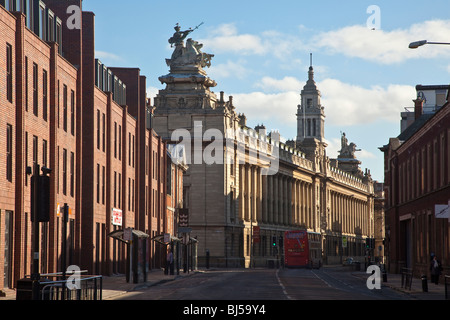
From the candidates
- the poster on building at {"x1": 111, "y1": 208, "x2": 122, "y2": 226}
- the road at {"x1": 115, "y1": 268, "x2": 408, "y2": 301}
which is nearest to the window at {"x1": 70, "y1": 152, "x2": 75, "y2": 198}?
the road at {"x1": 115, "y1": 268, "x2": 408, "y2": 301}

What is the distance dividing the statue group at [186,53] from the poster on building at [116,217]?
6756cm

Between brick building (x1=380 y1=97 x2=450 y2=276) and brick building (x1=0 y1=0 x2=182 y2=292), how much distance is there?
2095 cm

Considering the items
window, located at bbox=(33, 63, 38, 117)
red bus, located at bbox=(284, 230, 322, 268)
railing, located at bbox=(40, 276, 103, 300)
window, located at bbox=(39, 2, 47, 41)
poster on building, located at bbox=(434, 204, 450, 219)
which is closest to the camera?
railing, located at bbox=(40, 276, 103, 300)

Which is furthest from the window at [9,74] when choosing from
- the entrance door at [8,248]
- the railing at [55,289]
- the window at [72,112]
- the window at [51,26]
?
the railing at [55,289]

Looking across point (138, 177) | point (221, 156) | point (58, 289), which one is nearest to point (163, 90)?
point (221, 156)

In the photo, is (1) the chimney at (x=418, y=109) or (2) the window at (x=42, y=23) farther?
(1) the chimney at (x=418, y=109)

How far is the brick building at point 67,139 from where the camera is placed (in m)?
39.1

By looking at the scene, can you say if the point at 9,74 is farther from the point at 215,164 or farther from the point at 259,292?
the point at 215,164

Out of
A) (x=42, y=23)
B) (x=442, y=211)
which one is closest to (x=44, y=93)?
(x=42, y=23)

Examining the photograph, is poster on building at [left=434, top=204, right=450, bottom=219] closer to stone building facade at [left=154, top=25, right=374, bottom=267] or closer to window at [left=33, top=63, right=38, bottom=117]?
window at [left=33, top=63, right=38, bottom=117]

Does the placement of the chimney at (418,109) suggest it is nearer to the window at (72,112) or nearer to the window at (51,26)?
the window at (72,112)

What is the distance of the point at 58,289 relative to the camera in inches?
1009

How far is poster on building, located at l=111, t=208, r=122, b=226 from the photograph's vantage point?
60.3 metres

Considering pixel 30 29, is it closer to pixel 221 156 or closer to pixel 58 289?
pixel 58 289
